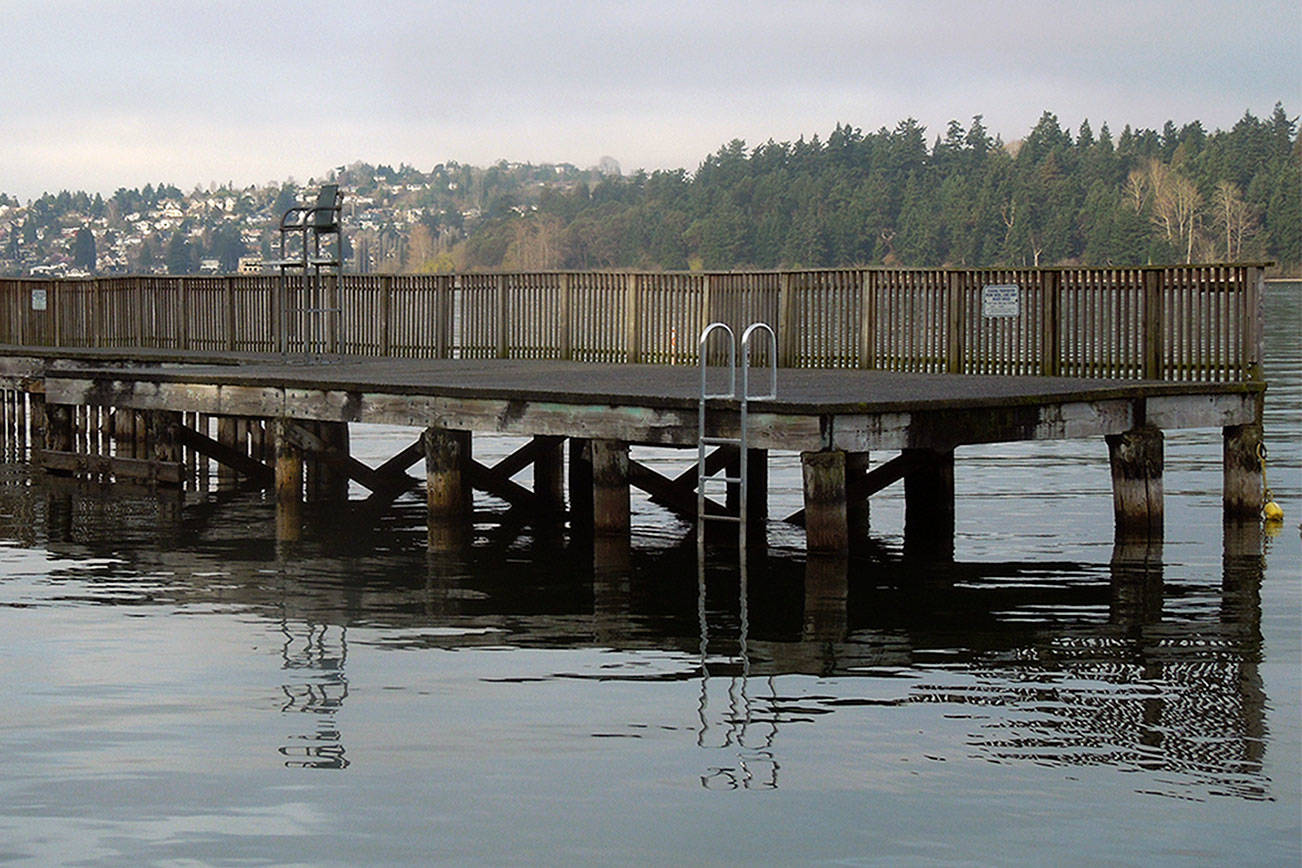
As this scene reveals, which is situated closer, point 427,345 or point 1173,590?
point 1173,590

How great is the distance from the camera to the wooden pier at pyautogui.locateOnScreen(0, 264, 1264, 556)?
63.8 ft

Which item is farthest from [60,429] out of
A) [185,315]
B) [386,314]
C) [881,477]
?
[881,477]

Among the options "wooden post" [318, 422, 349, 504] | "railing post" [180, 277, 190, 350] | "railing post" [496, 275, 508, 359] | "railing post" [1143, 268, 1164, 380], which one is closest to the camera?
"railing post" [1143, 268, 1164, 380]

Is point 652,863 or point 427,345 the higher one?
point 427,345

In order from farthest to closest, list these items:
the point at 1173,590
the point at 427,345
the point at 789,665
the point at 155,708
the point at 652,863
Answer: the point at 427,345 → the point at 1173,590 → the point at 789,665 → the point at 155,708 → the point at 652,863

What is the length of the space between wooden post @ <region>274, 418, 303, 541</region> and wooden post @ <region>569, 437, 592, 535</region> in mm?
3371

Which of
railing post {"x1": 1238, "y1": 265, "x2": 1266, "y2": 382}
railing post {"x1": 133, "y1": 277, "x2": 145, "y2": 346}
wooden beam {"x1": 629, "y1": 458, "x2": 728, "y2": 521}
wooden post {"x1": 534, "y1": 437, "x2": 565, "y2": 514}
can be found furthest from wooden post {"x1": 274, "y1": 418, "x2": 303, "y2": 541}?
railing post {"x1": 133, "y1": 277, "x2": 145, "y2": 346}

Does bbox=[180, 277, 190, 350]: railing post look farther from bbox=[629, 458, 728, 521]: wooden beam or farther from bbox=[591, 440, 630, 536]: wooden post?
bbox=[591, 440, 630, 536]: wooden post

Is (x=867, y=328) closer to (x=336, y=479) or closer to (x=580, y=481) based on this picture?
(x=580, y=481)

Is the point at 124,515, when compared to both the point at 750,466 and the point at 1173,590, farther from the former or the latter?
the point at 1173,590

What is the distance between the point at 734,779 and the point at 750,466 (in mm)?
13535

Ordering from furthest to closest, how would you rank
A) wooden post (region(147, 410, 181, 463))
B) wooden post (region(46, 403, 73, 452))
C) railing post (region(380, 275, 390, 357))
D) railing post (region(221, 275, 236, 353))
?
railing post (region(221, 275, 236, 353)) < wooden post (region(46, 403, 73, 452)) < railing post (region(380, 275, 390, 357)) < wooden post (region(147, 410, 181, 463))

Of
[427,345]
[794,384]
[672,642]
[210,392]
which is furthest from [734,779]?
[427,345]

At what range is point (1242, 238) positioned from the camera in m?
199
